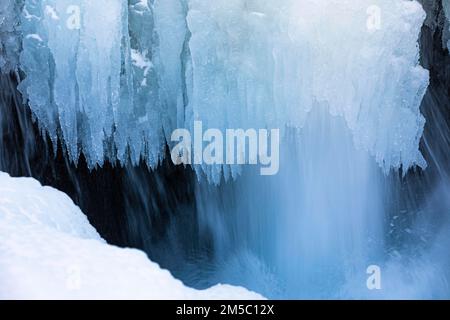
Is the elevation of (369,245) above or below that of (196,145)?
below

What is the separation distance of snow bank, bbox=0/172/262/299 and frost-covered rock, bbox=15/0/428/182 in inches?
65.2

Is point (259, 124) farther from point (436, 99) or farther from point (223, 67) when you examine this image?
point (436, 99)

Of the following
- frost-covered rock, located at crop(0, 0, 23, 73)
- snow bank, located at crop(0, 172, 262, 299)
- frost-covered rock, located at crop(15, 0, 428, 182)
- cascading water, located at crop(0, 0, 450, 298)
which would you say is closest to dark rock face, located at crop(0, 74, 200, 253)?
cascading water, located at crop(0, 0, 450, 298)

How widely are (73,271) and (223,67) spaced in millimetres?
2326

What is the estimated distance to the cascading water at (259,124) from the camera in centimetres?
408

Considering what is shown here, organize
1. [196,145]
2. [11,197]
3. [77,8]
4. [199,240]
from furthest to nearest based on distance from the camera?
[199,240], [196,145], [77,8], [11,197]

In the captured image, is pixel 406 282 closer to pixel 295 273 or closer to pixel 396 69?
pixel 295 273

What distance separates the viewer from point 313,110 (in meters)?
4.63

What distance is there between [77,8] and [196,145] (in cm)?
149

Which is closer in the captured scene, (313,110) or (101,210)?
(313,110)

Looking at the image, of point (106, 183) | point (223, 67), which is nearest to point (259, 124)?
point (223, 67)

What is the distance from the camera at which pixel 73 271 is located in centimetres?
245

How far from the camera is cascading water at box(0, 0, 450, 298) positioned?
13.4ft
